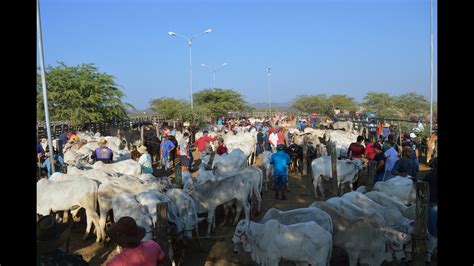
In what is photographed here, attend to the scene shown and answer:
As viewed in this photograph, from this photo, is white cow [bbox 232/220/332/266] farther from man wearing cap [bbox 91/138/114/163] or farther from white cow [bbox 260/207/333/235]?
man wearing cap [bbox 91/138/114/163]

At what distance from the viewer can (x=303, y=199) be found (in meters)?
12.6

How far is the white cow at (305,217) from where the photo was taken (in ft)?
22.6

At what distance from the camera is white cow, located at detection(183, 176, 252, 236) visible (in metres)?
9.56

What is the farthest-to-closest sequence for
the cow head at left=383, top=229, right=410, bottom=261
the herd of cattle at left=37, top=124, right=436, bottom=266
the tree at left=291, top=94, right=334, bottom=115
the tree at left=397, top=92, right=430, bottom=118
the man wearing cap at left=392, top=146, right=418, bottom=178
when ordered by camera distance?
the tree at left=291, top=94, right=334, bottom=115 < the tree at left=397, top=92, right=430, bottom=118 < the man wearing cap at left=392, top=146, right=418, bottom=178 < the cow head at left=383, top=229, right=410, bottom=261 < the herd of cattle at left=37, top=124, right=436, bottom=266

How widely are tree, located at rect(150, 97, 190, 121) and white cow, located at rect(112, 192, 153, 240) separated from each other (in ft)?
87.6

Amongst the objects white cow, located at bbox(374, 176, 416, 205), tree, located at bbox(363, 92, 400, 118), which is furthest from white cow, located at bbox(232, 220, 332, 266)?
tree, located at bbox(363, 92, 400, 118)

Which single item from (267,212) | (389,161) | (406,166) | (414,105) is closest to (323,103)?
(414,105)

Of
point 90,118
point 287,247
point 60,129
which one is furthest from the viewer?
point 90,118

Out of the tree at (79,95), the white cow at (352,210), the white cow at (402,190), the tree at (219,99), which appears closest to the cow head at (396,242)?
the white cow at (352,210)
